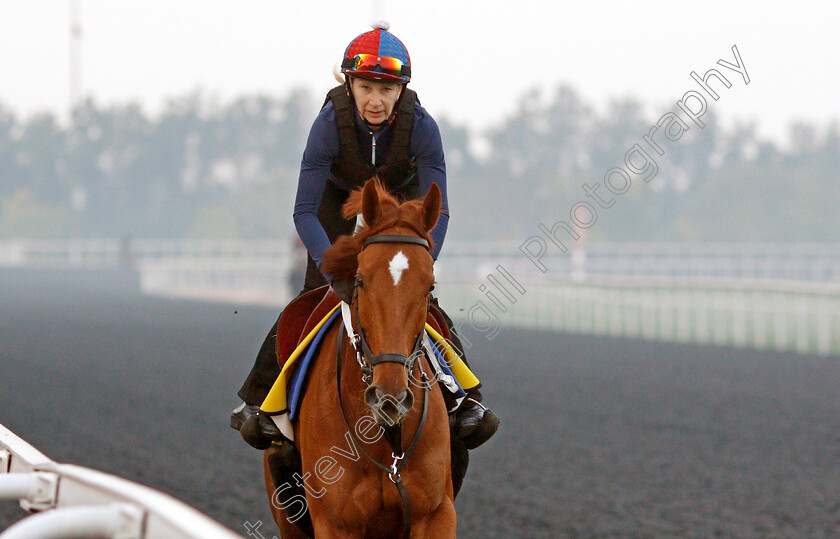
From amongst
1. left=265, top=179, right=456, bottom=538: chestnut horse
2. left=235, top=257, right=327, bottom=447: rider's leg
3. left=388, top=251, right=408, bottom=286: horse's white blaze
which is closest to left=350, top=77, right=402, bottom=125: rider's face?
left=265, top=179, right=456, bottom=538: chestnut horse

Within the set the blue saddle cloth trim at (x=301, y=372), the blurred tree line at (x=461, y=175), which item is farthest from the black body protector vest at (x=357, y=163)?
the blurred tree line at (x=461, y=175)

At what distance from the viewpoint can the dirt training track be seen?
7.08m

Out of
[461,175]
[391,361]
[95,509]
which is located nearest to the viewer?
[95,509]

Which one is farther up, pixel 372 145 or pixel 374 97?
pixel 374 97

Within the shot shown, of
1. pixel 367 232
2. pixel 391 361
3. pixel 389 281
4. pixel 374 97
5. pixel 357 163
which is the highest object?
pixel 374 97

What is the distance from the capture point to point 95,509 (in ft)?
7.95

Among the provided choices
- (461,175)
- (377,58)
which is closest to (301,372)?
(377,58)

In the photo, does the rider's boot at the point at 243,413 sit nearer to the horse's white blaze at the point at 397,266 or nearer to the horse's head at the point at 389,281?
the horse's head at the point at 389,281

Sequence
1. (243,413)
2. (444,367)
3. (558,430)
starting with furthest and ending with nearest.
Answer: (558,430), (243,413), (444,367)

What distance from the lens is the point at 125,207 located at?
86938 mm

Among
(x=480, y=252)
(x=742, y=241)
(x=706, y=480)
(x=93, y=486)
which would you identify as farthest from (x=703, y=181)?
(x=93, y=486)

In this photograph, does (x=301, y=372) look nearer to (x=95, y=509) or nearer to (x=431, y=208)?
(x=431, y=208)

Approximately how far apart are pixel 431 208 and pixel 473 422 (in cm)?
97

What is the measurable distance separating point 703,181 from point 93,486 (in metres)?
78.7
